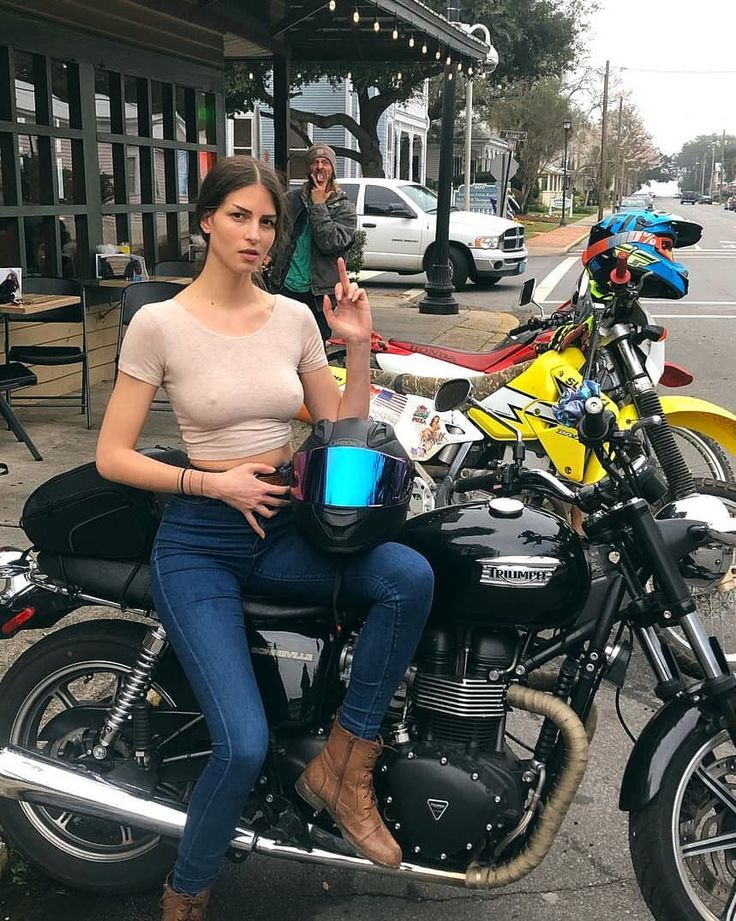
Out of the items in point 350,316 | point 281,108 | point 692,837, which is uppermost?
point 281,108

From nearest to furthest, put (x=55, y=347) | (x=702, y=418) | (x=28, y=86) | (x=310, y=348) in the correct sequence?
1. (x=310, y=348)
2. (x=702, y=418)
3. (x=55, y=347)
4. (x=28, y=86)

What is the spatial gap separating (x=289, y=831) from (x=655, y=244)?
126 inches

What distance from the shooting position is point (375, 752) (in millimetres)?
2414

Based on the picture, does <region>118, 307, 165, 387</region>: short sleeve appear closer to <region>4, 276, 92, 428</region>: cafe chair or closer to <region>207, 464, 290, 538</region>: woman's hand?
<region>207, 464, 290, 538</region>: woman's hand

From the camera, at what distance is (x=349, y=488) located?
2.32 metres

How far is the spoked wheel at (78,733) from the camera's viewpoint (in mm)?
2664

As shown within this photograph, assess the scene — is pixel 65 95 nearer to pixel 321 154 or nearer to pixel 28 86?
pixel 28 86

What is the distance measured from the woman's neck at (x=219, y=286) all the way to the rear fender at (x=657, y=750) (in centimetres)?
145

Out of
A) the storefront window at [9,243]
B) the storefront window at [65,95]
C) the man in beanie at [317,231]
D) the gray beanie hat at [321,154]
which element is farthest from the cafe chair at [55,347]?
the gray beanie hat at [321,154]

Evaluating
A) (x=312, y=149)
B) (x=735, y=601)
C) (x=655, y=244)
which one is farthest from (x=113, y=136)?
(x=735, y=601)

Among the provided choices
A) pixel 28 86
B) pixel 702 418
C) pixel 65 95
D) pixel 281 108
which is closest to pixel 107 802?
pixel 702 418

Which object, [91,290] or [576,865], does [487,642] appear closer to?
[576,865]

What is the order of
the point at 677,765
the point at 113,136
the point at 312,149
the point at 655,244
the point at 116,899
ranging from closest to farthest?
the point at 677,765 < the point at 116,899 < the point at 655,244 < the point at 312,149 < the point at 113,136

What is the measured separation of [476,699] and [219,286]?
1.20 metres
